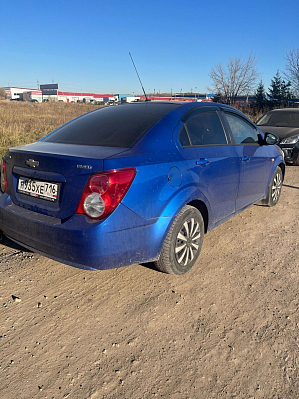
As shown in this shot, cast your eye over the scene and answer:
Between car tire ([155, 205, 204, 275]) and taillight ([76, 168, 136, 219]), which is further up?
taillight ([76, 168, 136, 219])

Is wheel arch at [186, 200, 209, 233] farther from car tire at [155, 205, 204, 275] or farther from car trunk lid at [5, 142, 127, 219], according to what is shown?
car trunk lid at [5, 142, 127, 219]

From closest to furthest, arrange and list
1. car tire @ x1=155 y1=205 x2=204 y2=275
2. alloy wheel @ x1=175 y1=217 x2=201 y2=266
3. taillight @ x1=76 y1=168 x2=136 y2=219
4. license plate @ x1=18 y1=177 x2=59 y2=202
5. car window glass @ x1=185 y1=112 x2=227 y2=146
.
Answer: taillight @ x1=76 y1=168 x2=136 y2=219 → license plate @ x1=18 y1=177 x2=59 y2=202 → car tire @ x1=155 y1=205 x2=204 y2=275 → alloy wheel @ x1=175 y1=217 x2=201 y2=266 → car window glass @ x1=185 y1=112 x2=227 y2=146

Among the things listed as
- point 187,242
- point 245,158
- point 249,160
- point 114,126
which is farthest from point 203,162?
point 249,160

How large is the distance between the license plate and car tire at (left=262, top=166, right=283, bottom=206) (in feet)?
12.0

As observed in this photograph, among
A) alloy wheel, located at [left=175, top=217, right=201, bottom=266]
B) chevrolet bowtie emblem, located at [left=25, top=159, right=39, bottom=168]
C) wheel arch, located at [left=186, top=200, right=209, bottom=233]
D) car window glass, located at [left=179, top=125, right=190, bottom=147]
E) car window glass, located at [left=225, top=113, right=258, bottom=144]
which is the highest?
car window glass, located at [left=225, top=113, right=258, bottom=144]

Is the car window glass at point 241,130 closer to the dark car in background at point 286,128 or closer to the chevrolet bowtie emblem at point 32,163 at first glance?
the chevrolet bowtie emblem at point 32,163

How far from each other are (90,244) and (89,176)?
0.50 metres

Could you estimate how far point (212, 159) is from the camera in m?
3.36

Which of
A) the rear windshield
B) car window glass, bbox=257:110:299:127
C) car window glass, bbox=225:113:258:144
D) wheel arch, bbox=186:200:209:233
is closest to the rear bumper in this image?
wheel arch, bbox=186:200:209:233

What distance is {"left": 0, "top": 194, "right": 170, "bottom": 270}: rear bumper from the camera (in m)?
2.33

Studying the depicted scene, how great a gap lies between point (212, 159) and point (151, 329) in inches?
71.9

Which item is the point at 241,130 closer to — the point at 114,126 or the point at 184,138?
the point at 184,138

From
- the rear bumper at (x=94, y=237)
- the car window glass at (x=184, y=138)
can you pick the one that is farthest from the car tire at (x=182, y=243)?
the car window glass at (x=184, y=138)

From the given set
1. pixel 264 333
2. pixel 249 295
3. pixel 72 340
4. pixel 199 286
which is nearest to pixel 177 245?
pixel 199 286
